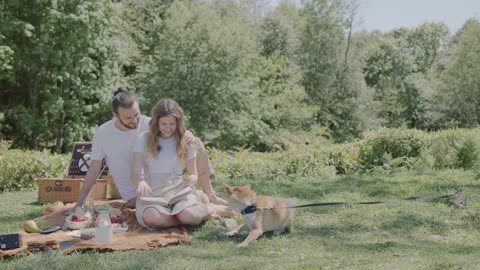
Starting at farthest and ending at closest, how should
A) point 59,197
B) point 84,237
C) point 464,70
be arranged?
point 464,70 → point 59,197 → point 84,237

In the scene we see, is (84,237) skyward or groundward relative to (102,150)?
groundward

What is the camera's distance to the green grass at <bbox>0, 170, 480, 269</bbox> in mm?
3451

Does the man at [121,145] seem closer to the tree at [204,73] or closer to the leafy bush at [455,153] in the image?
the leafy bush at [455,153]

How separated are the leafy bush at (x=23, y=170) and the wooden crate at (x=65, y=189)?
169 cm

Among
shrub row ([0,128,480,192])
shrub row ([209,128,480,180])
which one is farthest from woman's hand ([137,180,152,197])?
shrub row ([209,128,480,180])

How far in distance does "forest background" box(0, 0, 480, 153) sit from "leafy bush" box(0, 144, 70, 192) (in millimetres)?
6380

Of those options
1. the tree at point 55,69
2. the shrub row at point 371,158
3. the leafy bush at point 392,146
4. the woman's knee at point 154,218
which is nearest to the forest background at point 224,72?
the tree at point 55,69

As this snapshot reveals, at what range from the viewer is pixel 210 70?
69.0 feet

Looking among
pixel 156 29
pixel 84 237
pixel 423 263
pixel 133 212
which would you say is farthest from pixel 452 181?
pixel 156 29

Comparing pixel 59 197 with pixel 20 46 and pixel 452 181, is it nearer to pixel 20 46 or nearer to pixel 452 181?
pixel 452 181

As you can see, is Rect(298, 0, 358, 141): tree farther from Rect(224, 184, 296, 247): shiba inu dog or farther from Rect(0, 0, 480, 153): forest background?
Rect(224, 184, 296, 247): shiba inu dog

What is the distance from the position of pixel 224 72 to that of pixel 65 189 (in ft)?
52.3

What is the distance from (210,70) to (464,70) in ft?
54.3

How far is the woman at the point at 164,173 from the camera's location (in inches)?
168
